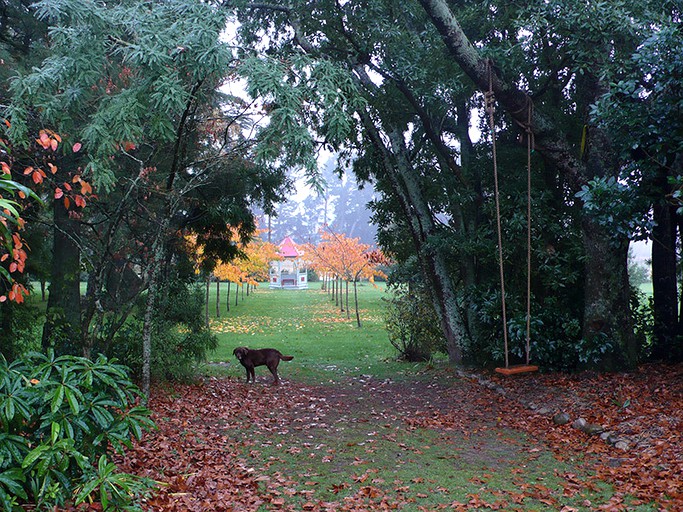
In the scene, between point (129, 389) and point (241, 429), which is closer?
point (129, 389)

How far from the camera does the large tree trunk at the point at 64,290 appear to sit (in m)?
8.73

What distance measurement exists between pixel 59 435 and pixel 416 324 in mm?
9895

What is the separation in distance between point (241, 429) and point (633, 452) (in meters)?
4.32

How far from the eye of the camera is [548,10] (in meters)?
7.68

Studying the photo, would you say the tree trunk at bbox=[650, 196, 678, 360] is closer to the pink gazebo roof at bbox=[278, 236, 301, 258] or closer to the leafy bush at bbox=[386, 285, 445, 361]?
the leafy bush at bbox=[386, 285, 445, 361]

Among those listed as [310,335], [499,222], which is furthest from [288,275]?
[499,222]

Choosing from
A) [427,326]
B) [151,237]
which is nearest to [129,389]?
[151,237]

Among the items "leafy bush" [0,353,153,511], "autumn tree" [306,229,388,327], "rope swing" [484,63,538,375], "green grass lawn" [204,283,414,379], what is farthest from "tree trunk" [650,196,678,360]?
"autumn tree" [306,229,388,327]

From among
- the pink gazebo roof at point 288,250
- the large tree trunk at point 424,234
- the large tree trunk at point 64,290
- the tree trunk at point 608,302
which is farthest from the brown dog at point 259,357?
the pink gazebo roof at point 288,250

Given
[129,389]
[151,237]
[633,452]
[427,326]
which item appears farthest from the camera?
[427,326]

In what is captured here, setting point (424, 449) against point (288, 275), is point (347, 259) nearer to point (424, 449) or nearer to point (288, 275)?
point (424, 449)

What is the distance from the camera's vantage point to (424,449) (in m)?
6.15

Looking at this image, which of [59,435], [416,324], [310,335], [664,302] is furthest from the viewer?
[310,335]

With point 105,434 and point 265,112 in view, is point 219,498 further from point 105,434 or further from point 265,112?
point 265,112
